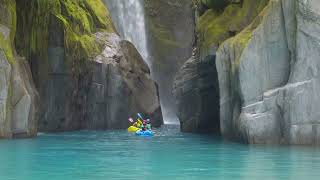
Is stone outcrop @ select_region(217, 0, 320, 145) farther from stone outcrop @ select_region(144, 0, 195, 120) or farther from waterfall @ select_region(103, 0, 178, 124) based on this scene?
stone outcrop @ select_region(144, 0, 195, 120)

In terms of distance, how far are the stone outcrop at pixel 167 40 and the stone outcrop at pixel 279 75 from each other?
44.8m

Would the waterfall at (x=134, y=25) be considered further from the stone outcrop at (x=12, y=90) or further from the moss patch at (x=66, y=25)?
the stone outcrop at (x=12, y=90)

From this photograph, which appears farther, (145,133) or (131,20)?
(131,20)

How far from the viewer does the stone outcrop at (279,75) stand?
989 inches

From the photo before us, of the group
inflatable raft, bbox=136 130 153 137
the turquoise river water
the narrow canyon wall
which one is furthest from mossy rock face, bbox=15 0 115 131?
the turquoise river water

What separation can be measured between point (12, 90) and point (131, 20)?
136 ft

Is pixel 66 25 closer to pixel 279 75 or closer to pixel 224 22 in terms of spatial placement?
pixel 224 22

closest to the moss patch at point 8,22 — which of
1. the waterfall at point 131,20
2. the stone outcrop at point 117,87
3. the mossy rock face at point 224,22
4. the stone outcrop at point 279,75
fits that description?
the mossy rock face at point 224,22

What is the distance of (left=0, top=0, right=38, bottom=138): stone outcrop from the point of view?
103 feet

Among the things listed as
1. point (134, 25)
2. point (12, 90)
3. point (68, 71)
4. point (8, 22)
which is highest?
point (134, 25)

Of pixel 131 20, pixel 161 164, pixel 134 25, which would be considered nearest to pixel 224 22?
pixel 161 164

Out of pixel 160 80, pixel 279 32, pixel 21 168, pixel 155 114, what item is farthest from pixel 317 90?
pixel 160 80

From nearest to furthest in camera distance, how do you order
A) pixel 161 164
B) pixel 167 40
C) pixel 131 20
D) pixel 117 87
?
pixel 161 164, pixel 117 87, pixel 131 20, pixel 167 40

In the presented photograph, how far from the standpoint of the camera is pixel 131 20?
239 feet
